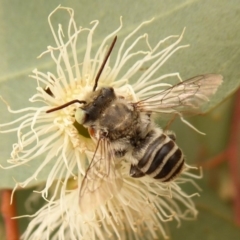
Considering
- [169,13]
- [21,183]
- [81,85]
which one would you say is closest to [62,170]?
[21,183]

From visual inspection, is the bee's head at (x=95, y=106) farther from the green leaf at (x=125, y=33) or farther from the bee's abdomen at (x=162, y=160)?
the green leaf at (x=125, y=33)

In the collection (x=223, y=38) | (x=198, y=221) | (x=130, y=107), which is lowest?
(x=198, y=221)

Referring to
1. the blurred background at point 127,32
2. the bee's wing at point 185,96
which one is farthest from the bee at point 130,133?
the blurred background at point 127,32

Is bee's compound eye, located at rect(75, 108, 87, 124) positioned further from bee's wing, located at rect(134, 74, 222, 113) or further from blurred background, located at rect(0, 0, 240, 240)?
blurred background, located at rect(0, 0, 240, 240)

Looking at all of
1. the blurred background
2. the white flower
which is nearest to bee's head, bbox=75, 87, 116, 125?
the white flower

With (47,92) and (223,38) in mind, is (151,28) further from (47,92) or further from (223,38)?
(47,92)

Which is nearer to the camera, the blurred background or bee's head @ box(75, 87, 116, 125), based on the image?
bee's head @ box(75, 87, 116, 125)

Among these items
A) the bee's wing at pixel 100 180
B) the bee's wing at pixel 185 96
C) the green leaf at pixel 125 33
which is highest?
the green leaf at pixel 125 33
